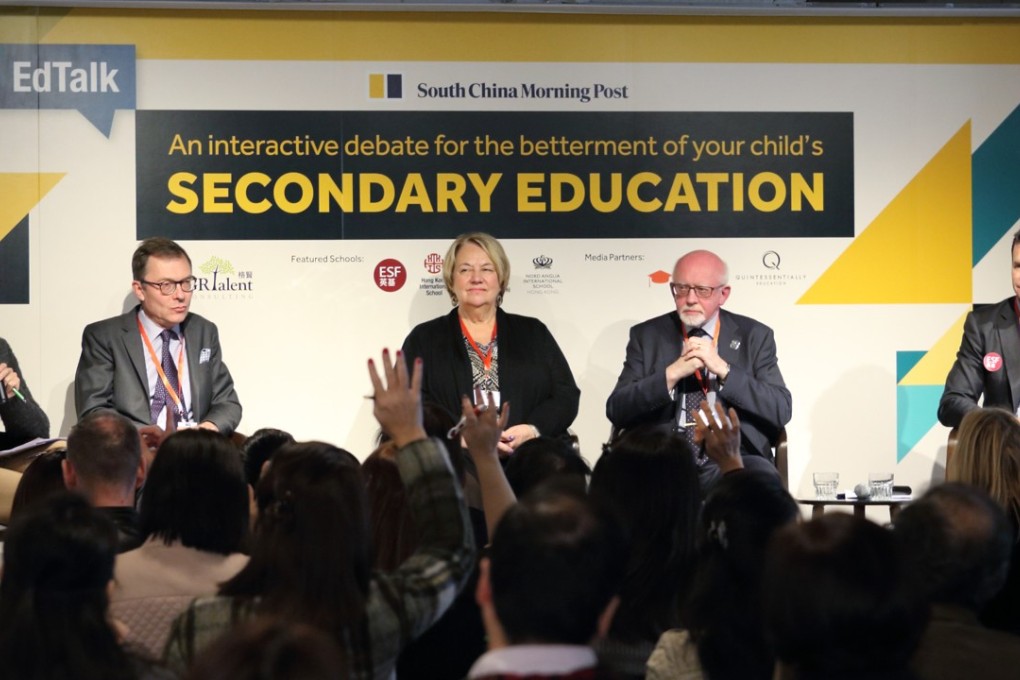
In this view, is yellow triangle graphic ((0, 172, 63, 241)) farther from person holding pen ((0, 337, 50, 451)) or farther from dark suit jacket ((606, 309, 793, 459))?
dark suit jacket ((606, 309, 793, 459))

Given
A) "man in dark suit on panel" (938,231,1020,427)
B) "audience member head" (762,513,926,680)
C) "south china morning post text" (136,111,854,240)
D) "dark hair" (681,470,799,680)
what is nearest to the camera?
"audience member head" (762,513,926,680)

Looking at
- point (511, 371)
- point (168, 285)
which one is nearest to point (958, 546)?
point (511, 371)

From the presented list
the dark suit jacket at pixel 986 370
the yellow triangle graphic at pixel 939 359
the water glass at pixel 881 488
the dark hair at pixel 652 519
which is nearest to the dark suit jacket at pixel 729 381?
the water glass at pixel 881 488

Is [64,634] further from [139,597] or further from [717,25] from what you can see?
[717,25]

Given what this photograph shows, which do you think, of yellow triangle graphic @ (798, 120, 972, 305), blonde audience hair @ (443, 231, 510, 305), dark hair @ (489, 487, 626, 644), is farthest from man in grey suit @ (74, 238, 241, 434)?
dark hair @ (489, 487, 626, 644)

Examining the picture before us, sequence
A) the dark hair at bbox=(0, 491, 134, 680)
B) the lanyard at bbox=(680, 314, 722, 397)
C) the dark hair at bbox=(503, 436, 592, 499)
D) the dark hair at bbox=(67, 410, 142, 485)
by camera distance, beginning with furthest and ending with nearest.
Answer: the lanyard at bbox=(680, 314, 722, 397) → the dark hair at bbox=(503, 436, 592, 499) → the dark hair at bbox=(67, 410, 142, 485) → the dark hair at bbox=(0, 491, 134, 680)

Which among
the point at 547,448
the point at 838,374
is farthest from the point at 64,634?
the point at 838,374

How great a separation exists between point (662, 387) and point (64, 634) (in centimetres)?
383

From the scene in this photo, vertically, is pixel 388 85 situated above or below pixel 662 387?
above

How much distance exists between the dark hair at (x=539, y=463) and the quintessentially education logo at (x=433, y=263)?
3242 mm

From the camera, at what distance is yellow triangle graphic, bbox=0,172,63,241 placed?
650cm

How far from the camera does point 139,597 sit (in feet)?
7.82

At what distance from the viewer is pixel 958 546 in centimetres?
220

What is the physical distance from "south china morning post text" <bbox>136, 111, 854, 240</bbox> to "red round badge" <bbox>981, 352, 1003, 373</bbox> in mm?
1258
